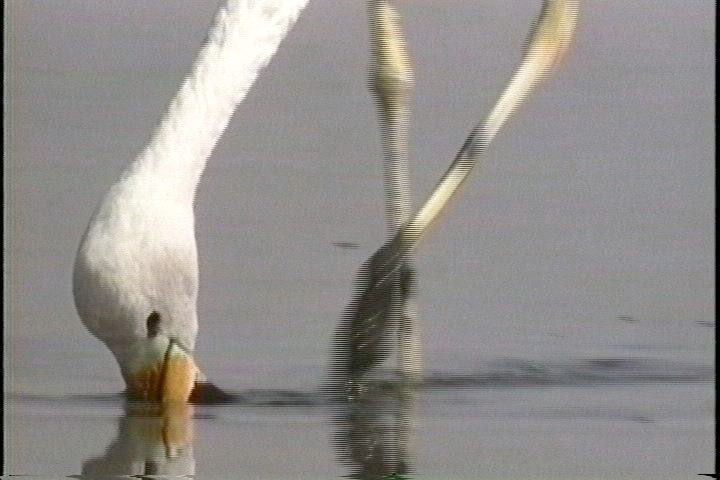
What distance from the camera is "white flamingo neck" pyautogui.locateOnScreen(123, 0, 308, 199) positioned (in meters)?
2.60

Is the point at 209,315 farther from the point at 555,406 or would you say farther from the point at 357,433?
the point at 555,406

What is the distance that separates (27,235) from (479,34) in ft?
2.68

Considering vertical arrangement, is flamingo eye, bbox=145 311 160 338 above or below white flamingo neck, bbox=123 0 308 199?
below

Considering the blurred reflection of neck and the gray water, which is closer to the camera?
the blurred reflection of neck

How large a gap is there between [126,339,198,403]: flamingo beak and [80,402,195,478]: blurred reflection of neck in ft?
0.06

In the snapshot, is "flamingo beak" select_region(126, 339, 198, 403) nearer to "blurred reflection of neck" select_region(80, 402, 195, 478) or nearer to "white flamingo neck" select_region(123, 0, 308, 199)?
"blurred reflection of neck" select_region(80, 402, 195, 478)

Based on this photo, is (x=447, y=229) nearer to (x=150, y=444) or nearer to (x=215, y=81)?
(x=215, y=81)

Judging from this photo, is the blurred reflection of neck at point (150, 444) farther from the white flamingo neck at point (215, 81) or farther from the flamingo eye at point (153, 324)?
the white flamingo neck at point (215, 81)

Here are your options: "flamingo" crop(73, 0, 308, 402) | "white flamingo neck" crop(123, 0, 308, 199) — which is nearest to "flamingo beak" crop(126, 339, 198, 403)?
"flamingo" crop(73, 0, 308, 402)

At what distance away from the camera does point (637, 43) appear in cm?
264

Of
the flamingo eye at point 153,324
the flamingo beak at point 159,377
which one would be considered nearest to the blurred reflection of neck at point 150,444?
the flamingo beak at point 159,377

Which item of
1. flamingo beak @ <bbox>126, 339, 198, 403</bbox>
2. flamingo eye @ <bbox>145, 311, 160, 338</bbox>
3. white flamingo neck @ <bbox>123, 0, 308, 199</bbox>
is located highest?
white flamingo neck @ <bbox>123, 0, 308, 199</bbox>

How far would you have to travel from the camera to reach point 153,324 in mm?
2590

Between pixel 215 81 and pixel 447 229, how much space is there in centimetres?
46
